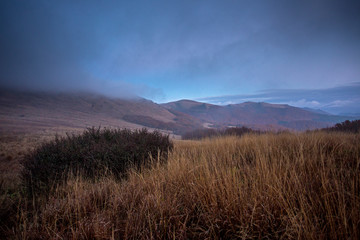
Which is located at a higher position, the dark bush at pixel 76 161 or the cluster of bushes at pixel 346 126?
the cluster of bushes at pixel 346 126

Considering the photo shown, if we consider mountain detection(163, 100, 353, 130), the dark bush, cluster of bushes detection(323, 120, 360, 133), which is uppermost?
mountain detection(163, 100, 353, 130)

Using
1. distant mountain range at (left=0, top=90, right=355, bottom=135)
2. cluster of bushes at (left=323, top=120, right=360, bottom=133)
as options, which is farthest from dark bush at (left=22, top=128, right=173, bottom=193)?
distant mountain range at (left=0, top=90, right=355, bottom=135)

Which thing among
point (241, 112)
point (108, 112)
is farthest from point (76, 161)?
point (241, 112)

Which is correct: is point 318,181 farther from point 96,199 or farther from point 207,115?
point 207,115

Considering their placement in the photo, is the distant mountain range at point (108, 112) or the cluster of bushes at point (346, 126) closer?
the cluster of bushes at point (346, 126)

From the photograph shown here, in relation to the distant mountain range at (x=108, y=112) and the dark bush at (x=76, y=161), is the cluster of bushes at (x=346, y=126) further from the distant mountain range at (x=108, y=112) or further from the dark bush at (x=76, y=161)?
the distant mountain range at (x=108, y=112)

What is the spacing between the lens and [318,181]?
8.57 ft

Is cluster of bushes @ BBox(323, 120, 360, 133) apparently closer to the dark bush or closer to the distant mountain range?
the dark bush

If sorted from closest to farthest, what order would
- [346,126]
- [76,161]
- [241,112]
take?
[76,161] → [346,126] → [241,112]

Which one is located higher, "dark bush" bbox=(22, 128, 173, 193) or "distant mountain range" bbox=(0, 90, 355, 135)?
"distant mountain range" bbox=(0, 90, 355, 135)

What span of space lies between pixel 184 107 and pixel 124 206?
6769 inches

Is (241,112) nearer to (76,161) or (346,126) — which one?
(346,126)

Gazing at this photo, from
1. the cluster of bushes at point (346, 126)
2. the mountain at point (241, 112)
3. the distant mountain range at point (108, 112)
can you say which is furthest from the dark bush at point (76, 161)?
the mountain at point (241, 112)

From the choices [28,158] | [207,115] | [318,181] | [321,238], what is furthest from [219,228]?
[207,115]
